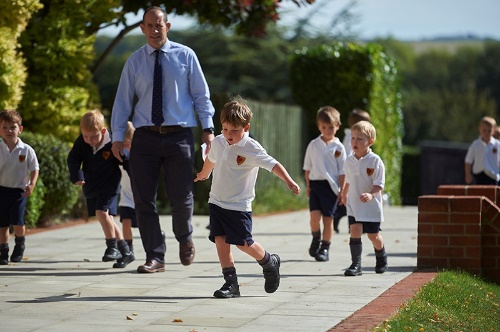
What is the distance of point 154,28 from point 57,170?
4825 millimetres

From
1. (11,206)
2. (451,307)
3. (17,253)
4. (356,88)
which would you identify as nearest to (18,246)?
(17,253)

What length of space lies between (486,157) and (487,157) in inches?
0.7

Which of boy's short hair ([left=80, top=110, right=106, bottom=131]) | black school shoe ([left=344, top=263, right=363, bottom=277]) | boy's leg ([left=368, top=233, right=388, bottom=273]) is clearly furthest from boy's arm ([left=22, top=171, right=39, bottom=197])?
boy's leg ([left=368, top=233, right=388, bottom=273])

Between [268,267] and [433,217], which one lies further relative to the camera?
[433,217]

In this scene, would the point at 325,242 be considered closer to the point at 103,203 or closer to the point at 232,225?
the point at 103,203

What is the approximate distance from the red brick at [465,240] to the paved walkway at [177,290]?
0.48 m

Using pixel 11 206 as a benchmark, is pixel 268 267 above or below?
below

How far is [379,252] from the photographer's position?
31.3ft

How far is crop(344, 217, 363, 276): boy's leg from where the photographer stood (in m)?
9.34

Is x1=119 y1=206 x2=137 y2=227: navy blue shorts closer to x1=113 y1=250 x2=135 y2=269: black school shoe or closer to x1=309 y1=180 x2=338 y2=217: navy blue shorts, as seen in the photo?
x1=113 y1=250 x2=135 y2=269: black school shoe

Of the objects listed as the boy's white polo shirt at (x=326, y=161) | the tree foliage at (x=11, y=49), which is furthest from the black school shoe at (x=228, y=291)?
the tree foliage at (x=11, y=49)

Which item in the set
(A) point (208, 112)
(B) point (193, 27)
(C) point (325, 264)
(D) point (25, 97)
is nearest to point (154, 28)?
(A) point (208, 112)

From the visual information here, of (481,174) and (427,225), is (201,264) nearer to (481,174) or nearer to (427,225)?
(427,225)

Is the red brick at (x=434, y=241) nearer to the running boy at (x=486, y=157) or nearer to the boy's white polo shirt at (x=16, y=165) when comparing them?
the boy's white polo shirt at (x=16, y=165)
